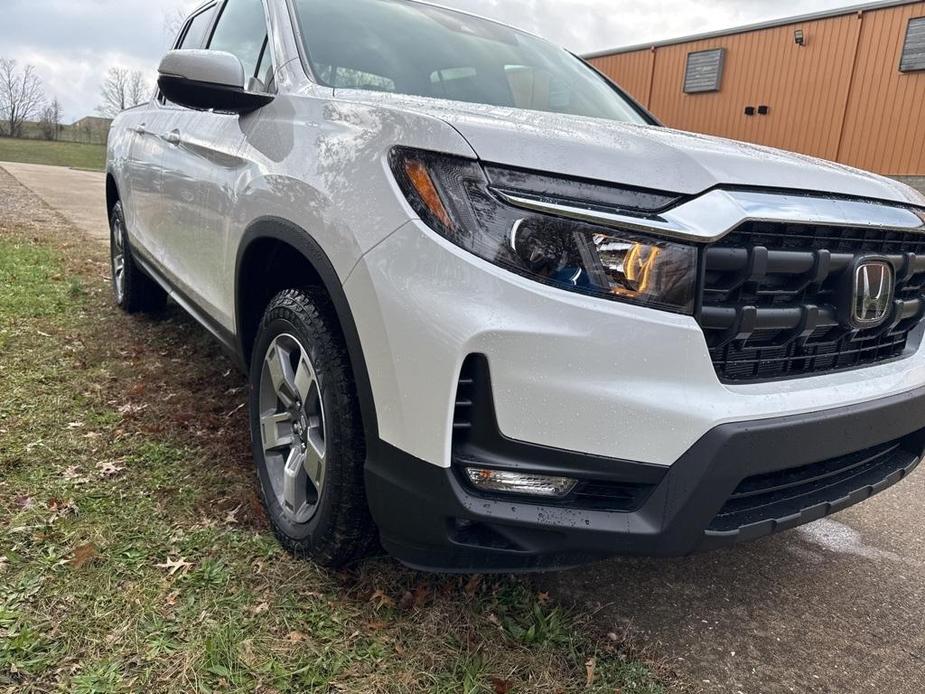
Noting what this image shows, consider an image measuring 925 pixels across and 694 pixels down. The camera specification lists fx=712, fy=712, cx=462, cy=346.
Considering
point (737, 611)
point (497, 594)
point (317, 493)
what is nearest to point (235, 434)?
point (317, 493)

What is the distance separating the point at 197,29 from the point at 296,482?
3.06m

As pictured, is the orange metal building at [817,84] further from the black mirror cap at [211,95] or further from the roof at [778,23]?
the black mirror cap at [211,95]

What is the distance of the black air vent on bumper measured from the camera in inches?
58.5

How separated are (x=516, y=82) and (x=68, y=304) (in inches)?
153

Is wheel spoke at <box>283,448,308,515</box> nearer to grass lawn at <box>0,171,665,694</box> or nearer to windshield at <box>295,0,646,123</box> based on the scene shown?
grass lawn at <box>0,171,665,694</box>

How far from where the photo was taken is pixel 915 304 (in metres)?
2.04

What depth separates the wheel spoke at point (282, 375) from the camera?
7.06 ft

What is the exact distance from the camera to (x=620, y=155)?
5.04 ft

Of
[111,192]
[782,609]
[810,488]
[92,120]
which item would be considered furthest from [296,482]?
[92,120]

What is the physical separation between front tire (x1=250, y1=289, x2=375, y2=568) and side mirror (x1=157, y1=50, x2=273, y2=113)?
676 millimetres

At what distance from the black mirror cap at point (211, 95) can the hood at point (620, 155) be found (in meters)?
0.71

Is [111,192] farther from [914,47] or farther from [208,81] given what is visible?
[914,47]

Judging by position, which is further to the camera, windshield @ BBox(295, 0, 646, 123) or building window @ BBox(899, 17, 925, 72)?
building window @ BBox(899, 17, 925, 72)

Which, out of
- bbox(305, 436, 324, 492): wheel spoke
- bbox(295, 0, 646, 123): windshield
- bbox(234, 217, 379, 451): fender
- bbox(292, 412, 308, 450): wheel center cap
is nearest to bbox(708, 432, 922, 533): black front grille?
bbox(234, 217, 379, 451): fender
